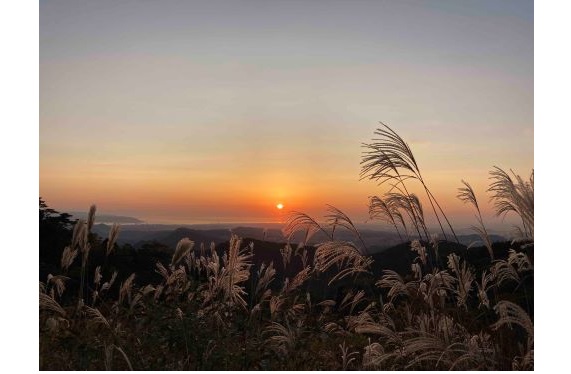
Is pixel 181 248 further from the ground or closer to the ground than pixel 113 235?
closer to the ground

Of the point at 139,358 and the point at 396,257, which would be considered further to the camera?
the point at 396,257

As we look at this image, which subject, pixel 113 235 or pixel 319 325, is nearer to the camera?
pixel 113 235

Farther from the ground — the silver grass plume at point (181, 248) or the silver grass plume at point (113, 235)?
the silver grass plume at point (113, 235)

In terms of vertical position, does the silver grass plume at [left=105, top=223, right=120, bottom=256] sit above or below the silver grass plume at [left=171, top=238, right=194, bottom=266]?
above

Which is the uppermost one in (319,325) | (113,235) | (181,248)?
(113,235)

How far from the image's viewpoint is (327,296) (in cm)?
698

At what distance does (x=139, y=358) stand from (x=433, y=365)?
2318 mm

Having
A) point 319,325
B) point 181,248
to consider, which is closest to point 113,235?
point 181,248

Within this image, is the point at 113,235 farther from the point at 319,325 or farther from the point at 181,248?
the point at 319,325
